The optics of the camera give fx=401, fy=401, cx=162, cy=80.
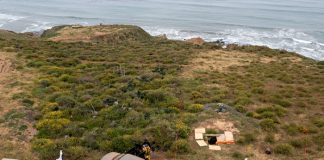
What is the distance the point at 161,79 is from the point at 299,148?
1203cm

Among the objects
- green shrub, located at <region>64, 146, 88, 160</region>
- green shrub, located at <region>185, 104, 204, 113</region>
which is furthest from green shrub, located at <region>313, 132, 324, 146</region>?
green shrub, located at <region>64, 146, 88, 160</region>

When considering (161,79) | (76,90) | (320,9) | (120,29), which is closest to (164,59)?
(161,79)

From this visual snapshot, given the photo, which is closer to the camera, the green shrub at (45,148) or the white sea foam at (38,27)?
the green shrub at (45,148)

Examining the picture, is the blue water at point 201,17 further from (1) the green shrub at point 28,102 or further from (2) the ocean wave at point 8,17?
(1) the green shrub at point 28,102

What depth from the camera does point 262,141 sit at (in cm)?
1669

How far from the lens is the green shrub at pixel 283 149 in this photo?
15.7m

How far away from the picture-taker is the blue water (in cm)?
7509

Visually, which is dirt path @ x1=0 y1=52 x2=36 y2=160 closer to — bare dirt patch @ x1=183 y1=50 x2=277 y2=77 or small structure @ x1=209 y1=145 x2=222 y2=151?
small structure @ x1=209 y1=145 x2=222 y2=151

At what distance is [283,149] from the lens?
15.8 m

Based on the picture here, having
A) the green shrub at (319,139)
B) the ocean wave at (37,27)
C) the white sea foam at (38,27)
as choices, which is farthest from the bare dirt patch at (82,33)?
the green shrub at (319,139)

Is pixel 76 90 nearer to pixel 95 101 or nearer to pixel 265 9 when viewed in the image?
pixel 95 101

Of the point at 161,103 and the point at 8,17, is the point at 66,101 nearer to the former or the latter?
the point at 161,103

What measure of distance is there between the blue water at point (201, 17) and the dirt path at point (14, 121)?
46908 mm

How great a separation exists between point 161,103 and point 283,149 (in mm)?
7253
